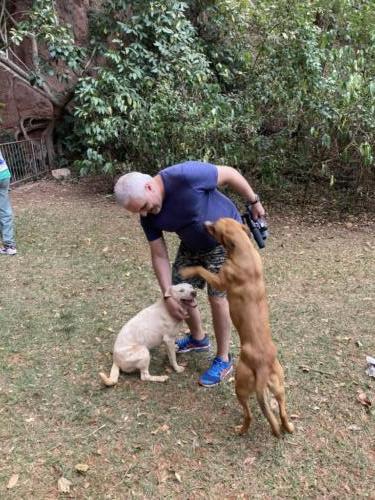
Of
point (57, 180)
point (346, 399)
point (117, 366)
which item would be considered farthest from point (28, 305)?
point (57, 180)

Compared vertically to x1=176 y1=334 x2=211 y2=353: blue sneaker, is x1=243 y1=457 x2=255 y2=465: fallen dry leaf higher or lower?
higher

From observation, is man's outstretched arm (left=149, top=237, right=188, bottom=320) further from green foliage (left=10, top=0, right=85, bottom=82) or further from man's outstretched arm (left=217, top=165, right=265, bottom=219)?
green foliage (left=10, top=0, right=85, bottom=82)

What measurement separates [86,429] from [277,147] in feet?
18.0

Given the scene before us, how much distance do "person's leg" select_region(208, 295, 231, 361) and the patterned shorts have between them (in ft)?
0.15

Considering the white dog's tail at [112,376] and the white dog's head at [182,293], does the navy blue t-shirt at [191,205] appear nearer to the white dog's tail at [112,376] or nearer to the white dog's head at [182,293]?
the white dog's head at [182,293]

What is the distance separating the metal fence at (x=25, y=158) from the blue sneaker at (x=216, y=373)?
7768 millimetres

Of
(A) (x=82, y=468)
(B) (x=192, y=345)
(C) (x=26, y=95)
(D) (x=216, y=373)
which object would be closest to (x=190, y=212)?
(D) (x=216, y=373)

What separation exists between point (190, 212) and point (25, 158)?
8471 millimetres

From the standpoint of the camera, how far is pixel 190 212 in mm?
2910

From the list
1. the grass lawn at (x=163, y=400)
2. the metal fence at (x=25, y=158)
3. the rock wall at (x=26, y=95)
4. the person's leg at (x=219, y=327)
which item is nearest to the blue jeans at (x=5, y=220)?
the grass lawn at (x=163, y=400)

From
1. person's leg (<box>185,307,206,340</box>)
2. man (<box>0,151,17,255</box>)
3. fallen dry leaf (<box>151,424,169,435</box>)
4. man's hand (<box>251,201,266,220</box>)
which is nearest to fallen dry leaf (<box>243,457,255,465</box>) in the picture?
fallen dry leaf (<box>151,424,169,435</box>)

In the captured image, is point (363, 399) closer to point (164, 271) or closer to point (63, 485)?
point (164, 271)

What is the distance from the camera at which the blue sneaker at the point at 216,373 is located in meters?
3.31

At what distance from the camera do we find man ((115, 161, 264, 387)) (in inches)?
109
